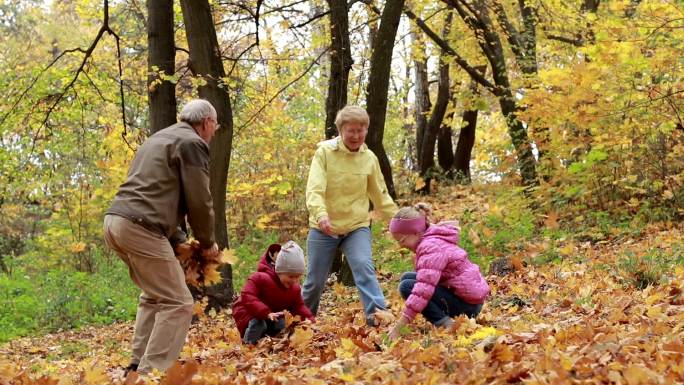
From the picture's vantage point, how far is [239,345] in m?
6.50

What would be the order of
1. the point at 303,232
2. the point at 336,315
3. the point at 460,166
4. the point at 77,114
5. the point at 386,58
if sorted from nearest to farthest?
the point at 336,315
the point at 386,58
the point at 77,114
the point at 303,232
the point at 460,166

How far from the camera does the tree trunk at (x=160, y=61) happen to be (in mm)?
9633

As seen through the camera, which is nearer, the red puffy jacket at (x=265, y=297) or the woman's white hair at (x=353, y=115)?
the red puffy jacket at (x=265, y=297)

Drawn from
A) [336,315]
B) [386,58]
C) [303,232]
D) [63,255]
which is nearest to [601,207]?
[386,58]

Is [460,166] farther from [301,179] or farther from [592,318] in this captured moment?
[592,318]

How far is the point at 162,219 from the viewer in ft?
16.5

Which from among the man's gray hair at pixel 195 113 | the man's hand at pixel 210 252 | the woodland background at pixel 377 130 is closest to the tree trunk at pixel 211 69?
the woodland background at pixel 377 130

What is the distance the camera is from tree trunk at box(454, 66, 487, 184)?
65.4 ft

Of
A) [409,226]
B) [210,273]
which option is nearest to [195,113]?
[210,273]

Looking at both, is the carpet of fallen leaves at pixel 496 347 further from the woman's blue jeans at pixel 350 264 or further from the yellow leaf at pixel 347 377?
the woman's blue jeans at pixel 350 264

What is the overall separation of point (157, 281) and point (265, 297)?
137 centimetres

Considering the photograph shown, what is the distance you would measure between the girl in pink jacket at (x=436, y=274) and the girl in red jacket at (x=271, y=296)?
3.62 feet

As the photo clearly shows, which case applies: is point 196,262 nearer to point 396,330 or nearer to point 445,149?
point 396,330

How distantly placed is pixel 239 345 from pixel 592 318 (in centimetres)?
288
